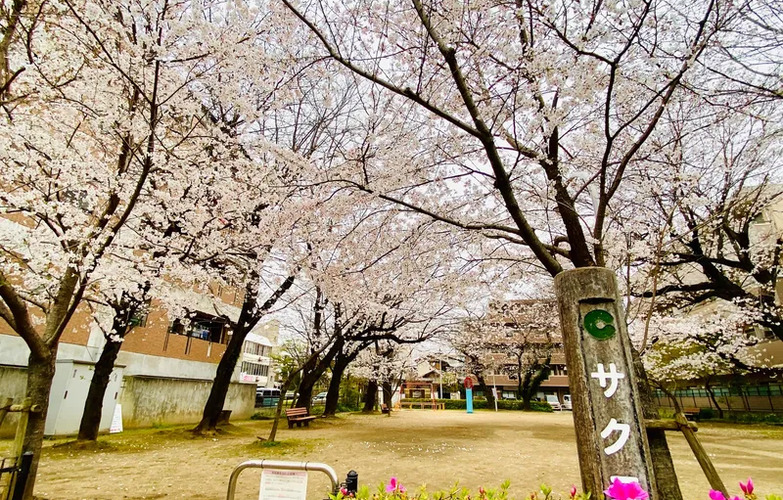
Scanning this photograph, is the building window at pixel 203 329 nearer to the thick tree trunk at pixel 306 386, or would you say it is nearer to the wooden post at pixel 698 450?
the thick tree trunk at pixel 306 386

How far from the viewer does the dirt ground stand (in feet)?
20.6

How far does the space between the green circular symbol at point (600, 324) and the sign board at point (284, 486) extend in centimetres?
240

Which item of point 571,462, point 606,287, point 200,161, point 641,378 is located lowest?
point 571,462

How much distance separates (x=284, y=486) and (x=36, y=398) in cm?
380

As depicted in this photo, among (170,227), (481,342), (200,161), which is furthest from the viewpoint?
(481,342)

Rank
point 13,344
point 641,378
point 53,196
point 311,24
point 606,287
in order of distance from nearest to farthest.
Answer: point 606,287
point 311,24
point 641,378
point 53,196
point 13,344

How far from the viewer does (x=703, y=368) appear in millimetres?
19422

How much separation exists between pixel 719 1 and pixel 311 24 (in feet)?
12.6

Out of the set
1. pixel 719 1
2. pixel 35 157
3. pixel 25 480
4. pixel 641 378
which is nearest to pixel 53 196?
pixel 35 157

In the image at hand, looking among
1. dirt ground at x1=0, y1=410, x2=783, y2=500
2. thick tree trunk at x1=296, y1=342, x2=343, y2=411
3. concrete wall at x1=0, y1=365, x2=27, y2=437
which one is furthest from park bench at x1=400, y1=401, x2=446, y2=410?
concrete wall at x1=0, y1=365, x2=27, y2=437

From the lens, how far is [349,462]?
841cm

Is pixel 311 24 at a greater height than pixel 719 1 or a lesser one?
lesser

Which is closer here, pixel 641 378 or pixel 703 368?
pixel 641 378

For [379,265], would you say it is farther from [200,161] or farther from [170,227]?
[170,227]
